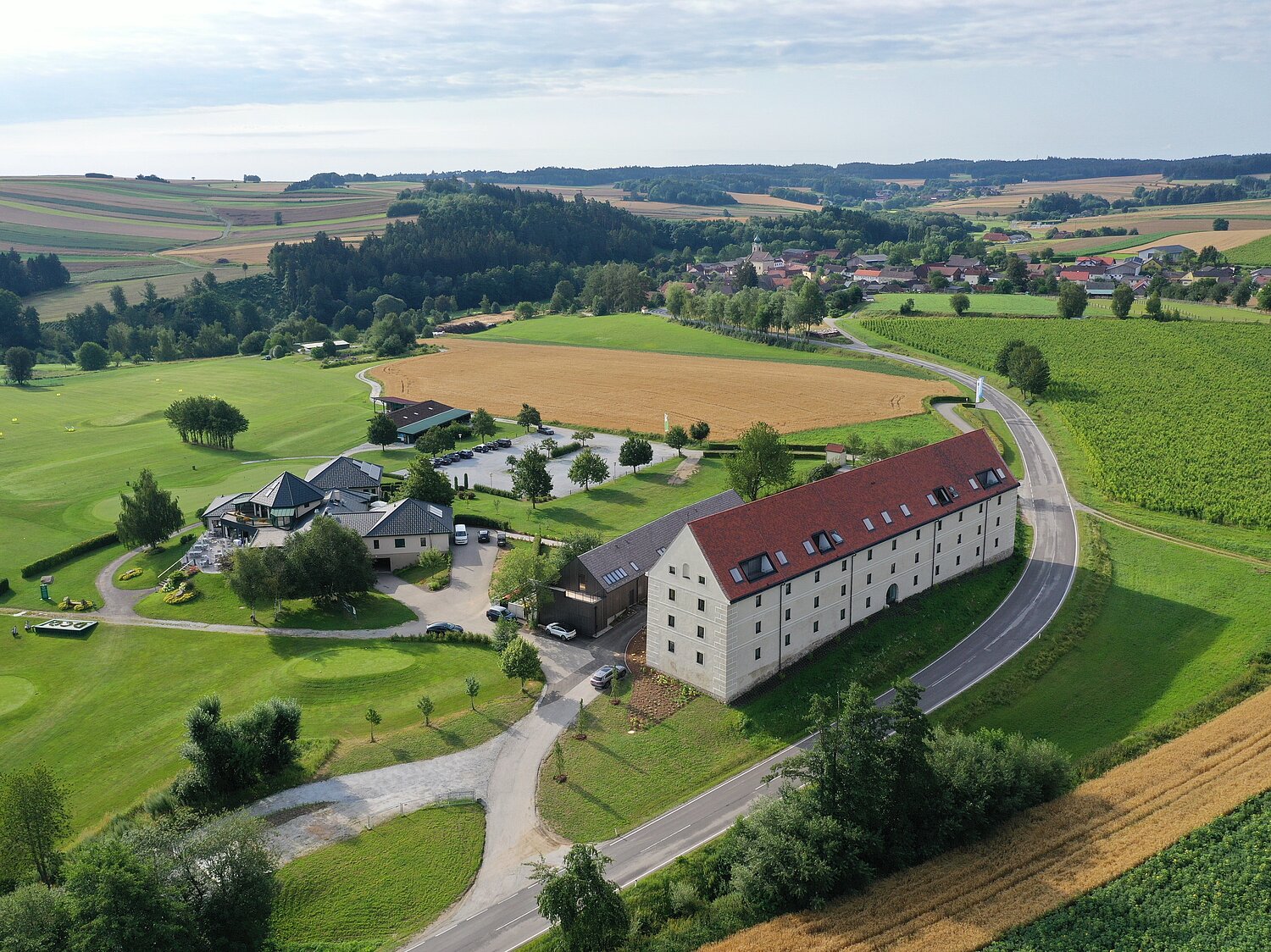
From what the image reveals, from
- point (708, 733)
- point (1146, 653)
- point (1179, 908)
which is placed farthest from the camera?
point (1146, 653)

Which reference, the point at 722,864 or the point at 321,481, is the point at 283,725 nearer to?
the point at 722,864

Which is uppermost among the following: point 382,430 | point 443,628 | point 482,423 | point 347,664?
point 482,423

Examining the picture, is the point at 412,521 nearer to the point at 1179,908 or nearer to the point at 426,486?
the point at 426,486

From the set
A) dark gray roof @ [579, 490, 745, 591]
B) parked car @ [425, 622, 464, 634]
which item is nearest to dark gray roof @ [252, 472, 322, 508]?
parked car @ [425, 622, 464, 634]

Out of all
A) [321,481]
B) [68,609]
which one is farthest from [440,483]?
[68,609]

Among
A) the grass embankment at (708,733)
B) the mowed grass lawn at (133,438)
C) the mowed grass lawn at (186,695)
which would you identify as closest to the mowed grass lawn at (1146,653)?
the grass embankment at (708,733)

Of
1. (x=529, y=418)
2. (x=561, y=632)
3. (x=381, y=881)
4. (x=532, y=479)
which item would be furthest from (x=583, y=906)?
Answer: (x=529, y=418)

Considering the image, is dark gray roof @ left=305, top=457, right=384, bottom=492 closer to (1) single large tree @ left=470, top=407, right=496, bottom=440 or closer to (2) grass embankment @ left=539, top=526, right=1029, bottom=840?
(1) single large tree @ left=470, top=407, right=496, bottom=440
